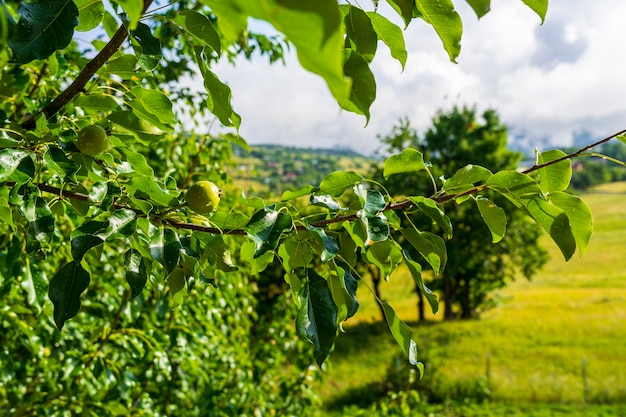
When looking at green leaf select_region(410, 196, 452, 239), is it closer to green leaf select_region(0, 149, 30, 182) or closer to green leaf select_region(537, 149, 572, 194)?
green leaf select_region(537, 149, 572, 194)

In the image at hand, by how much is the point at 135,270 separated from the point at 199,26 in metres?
0.35

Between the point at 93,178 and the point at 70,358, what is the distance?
1.24 metres

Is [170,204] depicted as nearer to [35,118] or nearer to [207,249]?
[207,249]

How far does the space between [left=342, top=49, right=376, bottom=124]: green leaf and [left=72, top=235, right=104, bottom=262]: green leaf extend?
0.37 metres

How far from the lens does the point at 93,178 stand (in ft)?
2.87

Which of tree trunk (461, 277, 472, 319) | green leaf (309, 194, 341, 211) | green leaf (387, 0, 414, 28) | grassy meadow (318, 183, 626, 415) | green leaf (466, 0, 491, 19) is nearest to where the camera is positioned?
green leaf (466, 0, 491, 19)

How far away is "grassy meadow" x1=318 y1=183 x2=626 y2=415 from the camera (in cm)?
1043

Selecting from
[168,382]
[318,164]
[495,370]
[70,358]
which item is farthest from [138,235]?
[318,164]

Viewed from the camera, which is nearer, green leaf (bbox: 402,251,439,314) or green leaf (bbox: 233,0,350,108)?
green leaf (bbox: 233,0,350,108)

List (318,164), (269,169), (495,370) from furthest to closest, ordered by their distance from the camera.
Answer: (318,164) → (269,169) → (495,370)

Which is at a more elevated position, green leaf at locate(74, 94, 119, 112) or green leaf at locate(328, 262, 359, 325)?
green leaf at locate(74, 94, 119, 112)

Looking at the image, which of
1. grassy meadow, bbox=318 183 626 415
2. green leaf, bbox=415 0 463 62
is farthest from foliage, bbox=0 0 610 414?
grassy meadow, bbox=318 183 626 415

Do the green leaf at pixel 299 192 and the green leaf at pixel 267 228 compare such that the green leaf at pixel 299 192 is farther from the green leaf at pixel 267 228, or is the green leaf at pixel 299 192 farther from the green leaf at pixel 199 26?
the green leaf at pixel 199 26

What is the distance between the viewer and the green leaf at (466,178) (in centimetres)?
78
